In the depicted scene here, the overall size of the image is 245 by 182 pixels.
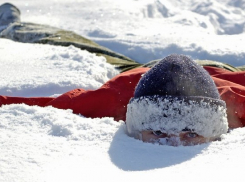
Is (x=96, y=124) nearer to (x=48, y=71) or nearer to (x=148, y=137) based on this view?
(x=148, y=137)

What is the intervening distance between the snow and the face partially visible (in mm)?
39

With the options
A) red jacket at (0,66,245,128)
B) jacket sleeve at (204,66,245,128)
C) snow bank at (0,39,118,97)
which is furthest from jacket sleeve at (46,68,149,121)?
jacket sleeve at (204,66,245,128)

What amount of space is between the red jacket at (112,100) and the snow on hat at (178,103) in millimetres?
238

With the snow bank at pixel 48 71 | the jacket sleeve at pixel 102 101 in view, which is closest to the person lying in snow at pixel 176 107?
the jacket sleeve at pixel 102 101

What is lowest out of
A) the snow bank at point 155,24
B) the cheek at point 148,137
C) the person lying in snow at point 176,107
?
the snow bank at point 155,24

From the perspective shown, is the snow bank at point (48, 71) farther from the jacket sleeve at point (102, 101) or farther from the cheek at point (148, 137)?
the cheek at point (148, 137)

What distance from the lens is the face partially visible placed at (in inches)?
46.7

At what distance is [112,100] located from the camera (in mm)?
1642

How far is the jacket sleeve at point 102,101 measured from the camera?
1575 millimetres

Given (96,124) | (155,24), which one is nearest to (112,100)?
(96,124)

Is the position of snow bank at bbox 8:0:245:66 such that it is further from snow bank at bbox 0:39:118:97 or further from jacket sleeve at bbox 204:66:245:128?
jacket sleeve at bbox 204:66:245:128

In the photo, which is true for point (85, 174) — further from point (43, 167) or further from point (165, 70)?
point (165, 70)

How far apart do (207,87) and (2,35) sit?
235 cm

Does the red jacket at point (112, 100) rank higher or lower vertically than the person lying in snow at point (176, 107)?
lower
